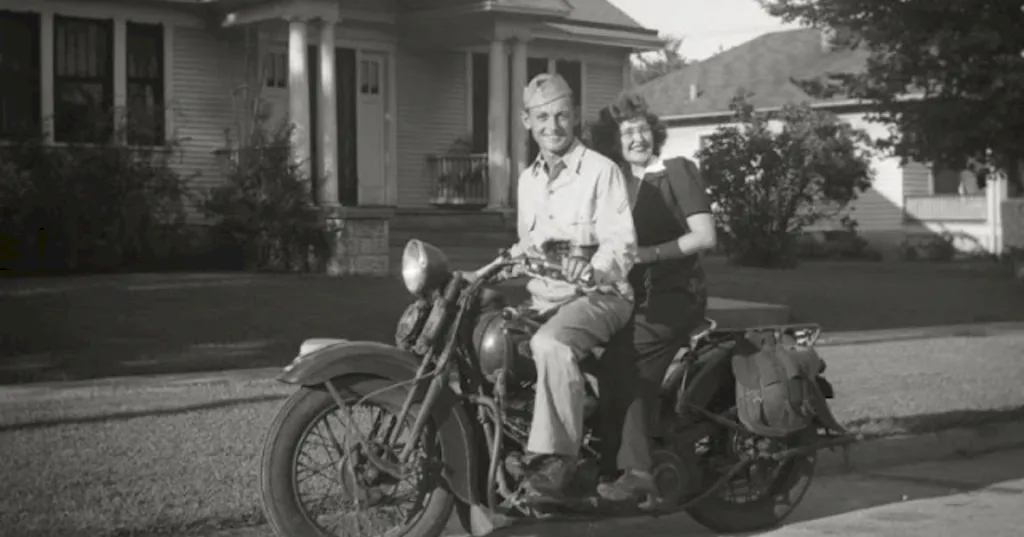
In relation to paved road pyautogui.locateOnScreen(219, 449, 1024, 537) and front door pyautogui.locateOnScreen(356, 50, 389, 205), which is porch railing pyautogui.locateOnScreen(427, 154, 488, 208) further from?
paved road pyautogui.locateOnScreen(219, 449, 1024, 537)

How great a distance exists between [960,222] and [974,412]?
102 feet

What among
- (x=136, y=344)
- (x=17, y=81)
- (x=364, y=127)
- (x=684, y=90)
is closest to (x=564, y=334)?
(x=136, y=344)

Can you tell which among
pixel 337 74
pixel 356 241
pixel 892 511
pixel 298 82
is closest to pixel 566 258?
pixel 892 511

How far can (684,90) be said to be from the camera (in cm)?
5062

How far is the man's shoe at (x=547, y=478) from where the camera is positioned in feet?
21.1

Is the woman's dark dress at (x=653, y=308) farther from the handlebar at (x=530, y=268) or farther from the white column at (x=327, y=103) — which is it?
the white column at (x=327, y=103)

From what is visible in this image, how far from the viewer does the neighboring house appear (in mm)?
23703

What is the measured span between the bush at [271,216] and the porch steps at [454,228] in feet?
9.19

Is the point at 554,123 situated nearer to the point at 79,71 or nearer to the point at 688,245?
the point at 688,245

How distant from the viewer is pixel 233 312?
54.5 feet

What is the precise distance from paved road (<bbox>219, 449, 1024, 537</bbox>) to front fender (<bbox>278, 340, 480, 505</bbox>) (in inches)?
35.5

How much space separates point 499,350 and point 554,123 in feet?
3.32

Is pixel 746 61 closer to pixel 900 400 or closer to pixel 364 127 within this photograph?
pixel 364 127

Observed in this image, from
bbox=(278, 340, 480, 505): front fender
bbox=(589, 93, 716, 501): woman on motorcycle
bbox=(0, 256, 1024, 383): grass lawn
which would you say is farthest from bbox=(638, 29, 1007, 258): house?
bbox=(278, 340, 480, 505): front fender
